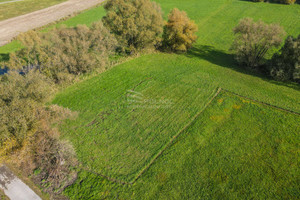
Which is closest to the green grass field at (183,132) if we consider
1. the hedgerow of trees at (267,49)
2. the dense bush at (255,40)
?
the hedgerow of trees at (267,49)

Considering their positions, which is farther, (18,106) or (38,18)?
(38,18)

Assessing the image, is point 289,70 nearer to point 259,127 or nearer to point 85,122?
point 259,127

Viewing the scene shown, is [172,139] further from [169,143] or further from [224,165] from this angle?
[224,165]

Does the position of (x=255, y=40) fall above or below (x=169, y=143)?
above

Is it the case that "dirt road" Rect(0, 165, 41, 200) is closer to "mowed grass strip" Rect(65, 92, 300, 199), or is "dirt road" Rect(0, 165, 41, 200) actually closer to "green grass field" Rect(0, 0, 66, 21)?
"mowed grass strip" Rect(65, 92, 300, 199)

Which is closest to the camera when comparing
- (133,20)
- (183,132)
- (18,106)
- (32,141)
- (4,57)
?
(18,106)

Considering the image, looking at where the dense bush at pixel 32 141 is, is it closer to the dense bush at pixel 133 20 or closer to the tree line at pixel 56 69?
the tree line at pixel 56 69

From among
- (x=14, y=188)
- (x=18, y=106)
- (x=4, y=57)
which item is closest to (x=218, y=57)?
(x=18, y=106)

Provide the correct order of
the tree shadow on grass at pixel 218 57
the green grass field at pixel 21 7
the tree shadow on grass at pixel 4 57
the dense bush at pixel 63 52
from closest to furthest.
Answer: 1. the dense bush at pixel 63 52
2. the tree shadow on grass at pixel 218 57
3. the tree shadow on grass at pixel 4 57
4. the green grass field at pixel 21 7
